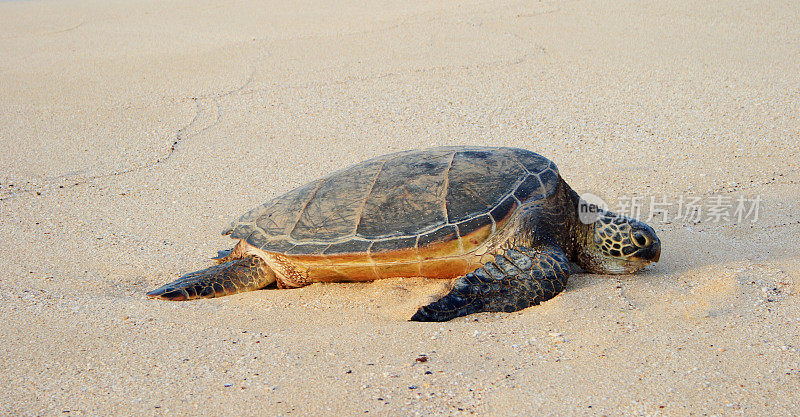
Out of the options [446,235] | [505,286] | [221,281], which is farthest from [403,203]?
[221,281]

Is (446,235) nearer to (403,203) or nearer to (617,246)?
(403,203)

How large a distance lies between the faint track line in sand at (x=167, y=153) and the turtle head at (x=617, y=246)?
4420 millimetres

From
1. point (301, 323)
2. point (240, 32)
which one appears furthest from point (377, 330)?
point (240, 32)

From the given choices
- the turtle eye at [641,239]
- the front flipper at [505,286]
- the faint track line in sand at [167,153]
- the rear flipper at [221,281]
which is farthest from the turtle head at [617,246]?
the faint track line in sand at [167,153]

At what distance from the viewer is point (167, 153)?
6.49m

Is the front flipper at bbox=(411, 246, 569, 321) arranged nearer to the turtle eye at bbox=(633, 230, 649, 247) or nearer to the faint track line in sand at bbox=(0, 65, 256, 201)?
the turtle eye at bbox=(633, 230, 649, 247)

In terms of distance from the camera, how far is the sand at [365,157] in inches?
99.0

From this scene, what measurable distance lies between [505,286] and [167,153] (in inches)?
176

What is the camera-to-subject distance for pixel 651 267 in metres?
3.88

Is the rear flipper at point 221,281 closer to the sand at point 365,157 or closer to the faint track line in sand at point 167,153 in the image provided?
the sand at point 365,157

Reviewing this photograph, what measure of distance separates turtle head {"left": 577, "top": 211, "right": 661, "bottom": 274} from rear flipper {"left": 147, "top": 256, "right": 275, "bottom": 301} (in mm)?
2021

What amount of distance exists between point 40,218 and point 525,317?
4147 mm

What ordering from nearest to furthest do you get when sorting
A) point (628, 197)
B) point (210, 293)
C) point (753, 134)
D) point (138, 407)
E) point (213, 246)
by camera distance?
point (138, 407)
point (210, 293)
point (213, 246)
point (628, 197)
point (753, 134)

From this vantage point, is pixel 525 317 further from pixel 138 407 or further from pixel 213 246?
pixel 213 246
